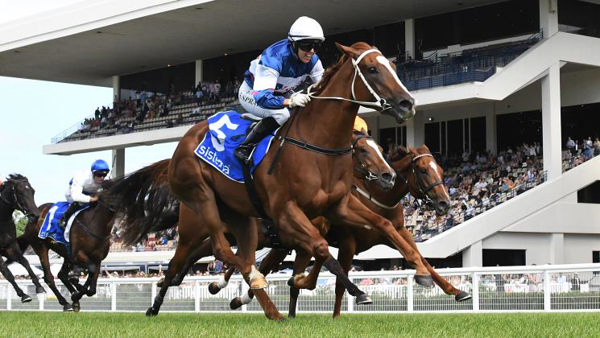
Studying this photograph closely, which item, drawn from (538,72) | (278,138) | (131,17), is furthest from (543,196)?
(278,138)

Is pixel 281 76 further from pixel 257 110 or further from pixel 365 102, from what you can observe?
pixel 365 102

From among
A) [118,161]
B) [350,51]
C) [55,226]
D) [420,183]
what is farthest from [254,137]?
[118,161]

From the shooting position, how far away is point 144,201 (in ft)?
37.5

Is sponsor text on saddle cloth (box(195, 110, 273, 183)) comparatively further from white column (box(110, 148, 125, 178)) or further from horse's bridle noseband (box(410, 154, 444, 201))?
white column (box(110, 148, 125, 178))

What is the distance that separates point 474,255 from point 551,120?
4.83 metres

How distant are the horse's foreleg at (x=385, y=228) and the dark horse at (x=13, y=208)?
23.0ft

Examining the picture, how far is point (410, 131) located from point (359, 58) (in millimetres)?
25922

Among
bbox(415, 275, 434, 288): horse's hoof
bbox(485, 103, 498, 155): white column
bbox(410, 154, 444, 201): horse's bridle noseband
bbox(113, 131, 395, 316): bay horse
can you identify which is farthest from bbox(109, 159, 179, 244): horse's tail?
bbox(485, 103, 498, 155): white column

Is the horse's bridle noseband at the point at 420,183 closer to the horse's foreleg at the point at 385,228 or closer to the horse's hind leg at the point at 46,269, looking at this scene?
the horse's foreleg at the point at 385,228

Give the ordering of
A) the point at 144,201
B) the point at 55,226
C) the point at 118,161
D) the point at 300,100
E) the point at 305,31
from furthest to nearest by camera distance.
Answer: the point at 118,161
the point at 55,226
the point at 144,201
the point at 305,31
the point at 300,100

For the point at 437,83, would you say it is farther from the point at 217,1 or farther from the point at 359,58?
the point at 359,58

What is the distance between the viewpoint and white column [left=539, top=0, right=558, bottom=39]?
28.9m

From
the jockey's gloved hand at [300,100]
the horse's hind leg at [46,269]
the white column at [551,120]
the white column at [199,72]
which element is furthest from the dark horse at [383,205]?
the white column at [199,72]

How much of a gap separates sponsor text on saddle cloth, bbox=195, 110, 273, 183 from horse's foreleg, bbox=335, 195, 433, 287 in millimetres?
797
